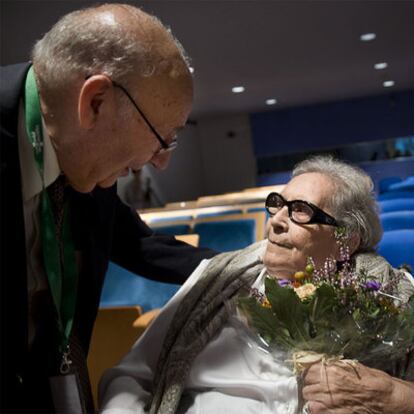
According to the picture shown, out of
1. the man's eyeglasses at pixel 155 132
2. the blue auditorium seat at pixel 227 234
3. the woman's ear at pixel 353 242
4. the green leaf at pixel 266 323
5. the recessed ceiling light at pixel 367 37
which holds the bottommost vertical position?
the blue auditorium seat at pixel 227 234

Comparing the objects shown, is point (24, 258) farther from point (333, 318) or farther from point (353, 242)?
point (353, 242)

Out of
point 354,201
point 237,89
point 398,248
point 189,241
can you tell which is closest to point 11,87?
point 354,201

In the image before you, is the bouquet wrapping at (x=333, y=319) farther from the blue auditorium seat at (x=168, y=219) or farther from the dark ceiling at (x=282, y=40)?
the blue auditorium seat at (x=168, y=219)

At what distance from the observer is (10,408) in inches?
51.4

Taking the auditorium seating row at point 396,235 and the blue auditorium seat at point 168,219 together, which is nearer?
the auditorium seating row at point 396,235

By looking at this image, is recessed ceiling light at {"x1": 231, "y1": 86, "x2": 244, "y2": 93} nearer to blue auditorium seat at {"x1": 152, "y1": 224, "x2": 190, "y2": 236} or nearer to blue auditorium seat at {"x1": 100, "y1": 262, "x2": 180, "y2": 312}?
blue auditorium seat at {"x1": 152, "y1": 224, "x2": 190, "y2": 236}

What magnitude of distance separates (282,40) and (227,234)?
380cm

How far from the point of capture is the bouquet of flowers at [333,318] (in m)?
1.31

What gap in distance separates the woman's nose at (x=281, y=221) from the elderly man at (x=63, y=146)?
44cm

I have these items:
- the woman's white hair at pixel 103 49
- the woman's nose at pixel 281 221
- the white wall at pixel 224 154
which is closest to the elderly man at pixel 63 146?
the woman's white hair at pixel 103 49

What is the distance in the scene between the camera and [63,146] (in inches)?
53.5

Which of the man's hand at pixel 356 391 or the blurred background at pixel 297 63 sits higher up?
the blurred background at pixel 297 63

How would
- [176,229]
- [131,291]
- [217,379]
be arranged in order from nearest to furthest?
[217,379], [131,291], [176,229]

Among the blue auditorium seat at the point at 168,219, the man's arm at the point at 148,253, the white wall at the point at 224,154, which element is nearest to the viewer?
the man's arm at the point at 148,253
